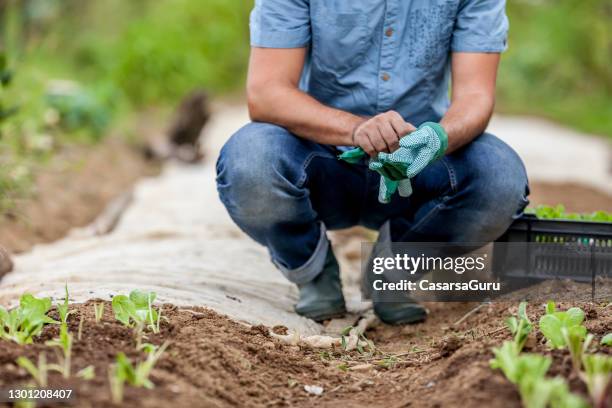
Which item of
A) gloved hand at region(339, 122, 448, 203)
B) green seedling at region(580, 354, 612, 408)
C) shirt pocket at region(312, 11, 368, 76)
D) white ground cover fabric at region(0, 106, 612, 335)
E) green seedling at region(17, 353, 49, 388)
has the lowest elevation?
white ground cover fabric at region(0, 106, 612, 335)

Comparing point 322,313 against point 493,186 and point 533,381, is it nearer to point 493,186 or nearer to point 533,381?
point 493,186

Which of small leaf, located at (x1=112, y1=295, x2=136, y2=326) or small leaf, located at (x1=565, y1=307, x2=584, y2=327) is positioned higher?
small leaf, located at (x1=565, y1=307, x2=584, y2=327)

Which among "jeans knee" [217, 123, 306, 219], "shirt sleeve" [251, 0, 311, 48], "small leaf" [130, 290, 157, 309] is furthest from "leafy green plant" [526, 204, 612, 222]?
"small leaf" [130, 290, 157, 309]

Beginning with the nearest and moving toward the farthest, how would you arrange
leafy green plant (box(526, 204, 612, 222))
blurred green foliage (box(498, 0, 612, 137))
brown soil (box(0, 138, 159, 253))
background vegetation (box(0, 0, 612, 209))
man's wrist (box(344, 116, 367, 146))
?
man's wrist (box(344, 116, 367, 146)) < leafy green plant (box(526, 204, 612, 222)) < brown soil (box(0, 138, 159, 253)) < background vegetation (box(0, 0, 612, 209)) < blurred green foliage (box(498, 0, 612, 137))

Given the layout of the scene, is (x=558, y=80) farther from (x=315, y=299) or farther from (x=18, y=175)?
(x=315, y=299)

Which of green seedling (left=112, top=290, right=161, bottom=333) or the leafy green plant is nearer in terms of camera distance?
green seedling (left=112, top=290, right=161, bottom=333)

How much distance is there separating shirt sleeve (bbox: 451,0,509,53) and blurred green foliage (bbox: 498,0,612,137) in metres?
8.70

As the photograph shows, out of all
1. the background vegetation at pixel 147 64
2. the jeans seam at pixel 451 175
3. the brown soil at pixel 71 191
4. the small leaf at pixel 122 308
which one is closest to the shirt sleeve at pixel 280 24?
the jeans seam at pixel 451 175

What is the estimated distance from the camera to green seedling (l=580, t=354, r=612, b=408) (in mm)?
1542

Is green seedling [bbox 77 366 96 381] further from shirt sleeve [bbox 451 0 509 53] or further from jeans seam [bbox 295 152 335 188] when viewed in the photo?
shirt sleeve [bbox 451 0 509 53]

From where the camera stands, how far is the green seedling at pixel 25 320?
6.36 ft

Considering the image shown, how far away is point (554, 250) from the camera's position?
112 inches

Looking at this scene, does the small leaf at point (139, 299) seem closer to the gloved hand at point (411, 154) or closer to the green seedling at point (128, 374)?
the green seedling at point (128, 374)

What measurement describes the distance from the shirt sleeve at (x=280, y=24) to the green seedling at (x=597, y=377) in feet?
4.77
